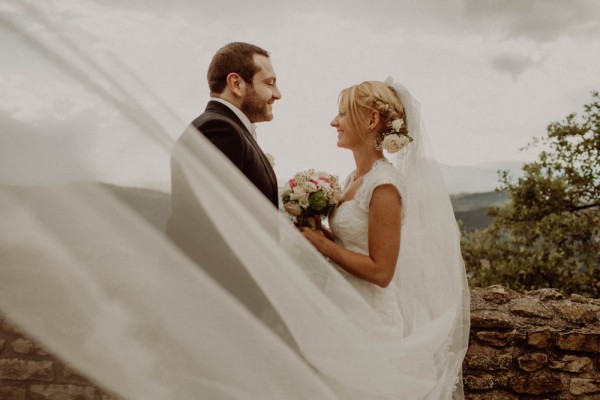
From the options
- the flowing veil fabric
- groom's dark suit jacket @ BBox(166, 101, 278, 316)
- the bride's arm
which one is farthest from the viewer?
the bride's arm

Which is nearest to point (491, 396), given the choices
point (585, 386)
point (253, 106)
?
point (585, 386)

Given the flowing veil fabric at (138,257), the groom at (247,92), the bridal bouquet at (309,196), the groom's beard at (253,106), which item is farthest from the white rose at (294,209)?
the flowing veil fabric at (138,257)

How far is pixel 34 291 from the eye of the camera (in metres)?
0.89

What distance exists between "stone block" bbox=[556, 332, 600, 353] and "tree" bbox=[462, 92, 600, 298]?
568 centimetres

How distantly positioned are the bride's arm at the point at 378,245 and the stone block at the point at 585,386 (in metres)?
1.83

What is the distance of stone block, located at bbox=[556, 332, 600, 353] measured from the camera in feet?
10.6

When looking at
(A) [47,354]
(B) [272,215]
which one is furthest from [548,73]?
(A) [47,354]

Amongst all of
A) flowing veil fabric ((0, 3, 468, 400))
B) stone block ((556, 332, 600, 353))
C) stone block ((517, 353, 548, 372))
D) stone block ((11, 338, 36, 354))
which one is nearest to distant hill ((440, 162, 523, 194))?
stone block ((556, 332, 600, 353))

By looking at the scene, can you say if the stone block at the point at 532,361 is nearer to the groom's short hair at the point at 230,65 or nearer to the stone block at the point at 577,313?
the stone block at the point at 577,313

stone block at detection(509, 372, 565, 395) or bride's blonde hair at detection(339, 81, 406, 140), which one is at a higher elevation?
bride's blonde hair at detection(339, 81, 406, 140)

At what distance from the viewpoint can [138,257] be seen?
990 mm

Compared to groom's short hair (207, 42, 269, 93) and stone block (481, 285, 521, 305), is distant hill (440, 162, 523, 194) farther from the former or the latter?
groom's short hair (207, 42, 269, 93)

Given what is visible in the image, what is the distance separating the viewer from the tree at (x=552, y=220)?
27.8 ft

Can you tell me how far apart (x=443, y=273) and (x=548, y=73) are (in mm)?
11565
